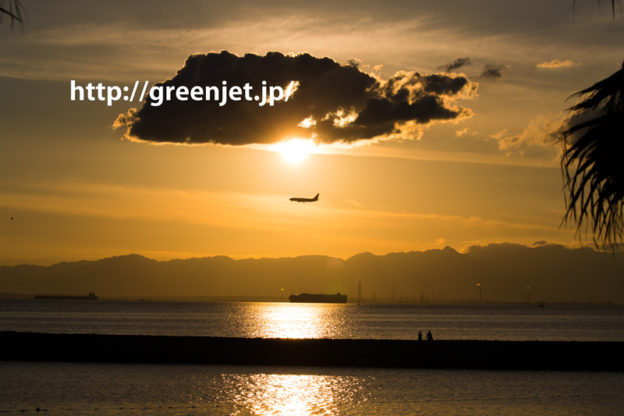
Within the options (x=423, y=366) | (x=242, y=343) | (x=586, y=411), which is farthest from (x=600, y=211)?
(x=242, y=343)

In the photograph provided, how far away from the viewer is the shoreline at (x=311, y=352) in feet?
178

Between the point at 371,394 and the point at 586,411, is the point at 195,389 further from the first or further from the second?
the point at 586,411

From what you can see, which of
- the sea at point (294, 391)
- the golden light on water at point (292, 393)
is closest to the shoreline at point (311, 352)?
the sea at point (294, 391)

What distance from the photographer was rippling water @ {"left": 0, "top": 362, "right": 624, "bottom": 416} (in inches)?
1345

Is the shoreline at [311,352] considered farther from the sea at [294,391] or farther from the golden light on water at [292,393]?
the golden light on water at [292,393]

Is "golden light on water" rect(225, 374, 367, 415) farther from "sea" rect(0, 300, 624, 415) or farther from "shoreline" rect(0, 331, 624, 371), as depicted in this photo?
"shoreline" rect(0, 331, 624, 371)

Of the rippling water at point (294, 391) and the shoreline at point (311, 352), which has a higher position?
the shoreline at point (311, 352)

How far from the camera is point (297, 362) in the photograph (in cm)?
5638

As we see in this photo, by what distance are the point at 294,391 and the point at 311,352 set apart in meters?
15.8

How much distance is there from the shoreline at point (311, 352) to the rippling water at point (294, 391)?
256 centimetres

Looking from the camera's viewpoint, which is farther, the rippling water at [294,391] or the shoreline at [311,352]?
the shoreline at [311,352]

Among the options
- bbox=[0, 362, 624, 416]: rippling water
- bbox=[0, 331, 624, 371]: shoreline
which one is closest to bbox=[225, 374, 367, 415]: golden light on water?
bbox=[0, 362, 624, 416]: rippling water

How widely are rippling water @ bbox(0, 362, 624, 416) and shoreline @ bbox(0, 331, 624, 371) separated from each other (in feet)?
8.41

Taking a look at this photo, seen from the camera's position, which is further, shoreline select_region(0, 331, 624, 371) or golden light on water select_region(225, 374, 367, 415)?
shoreline select_region(0, 331, 624, 371)
